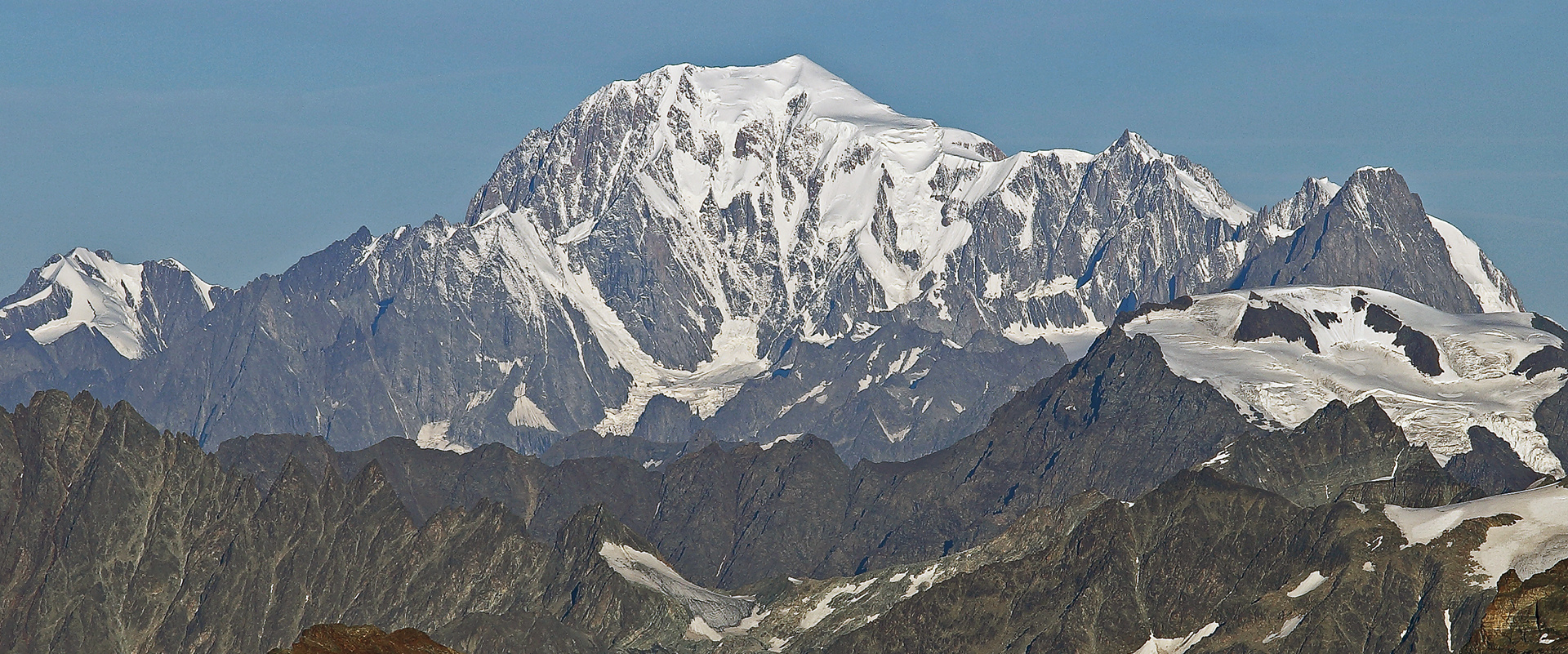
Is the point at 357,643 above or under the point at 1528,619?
above

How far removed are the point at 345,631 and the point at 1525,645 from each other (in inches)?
2158

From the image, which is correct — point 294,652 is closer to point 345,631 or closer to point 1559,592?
point 345,631

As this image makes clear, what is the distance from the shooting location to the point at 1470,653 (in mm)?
119000

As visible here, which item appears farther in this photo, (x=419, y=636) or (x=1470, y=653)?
(x=419, y=636)

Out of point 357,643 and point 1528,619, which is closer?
point 1528,619

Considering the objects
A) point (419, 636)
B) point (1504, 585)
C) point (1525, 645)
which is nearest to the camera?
point (1525, 645)

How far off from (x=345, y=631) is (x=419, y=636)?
20.2ft

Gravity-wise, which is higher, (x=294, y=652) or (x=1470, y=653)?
(x=294, y=652)

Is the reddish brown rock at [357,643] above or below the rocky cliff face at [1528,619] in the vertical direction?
above

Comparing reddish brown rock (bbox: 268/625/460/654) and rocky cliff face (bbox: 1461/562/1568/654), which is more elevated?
reddish brown rock (bbox: 268/625/460/654)

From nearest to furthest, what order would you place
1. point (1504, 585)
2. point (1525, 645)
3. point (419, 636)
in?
point (1525, 645)
point (1504, 585)
point (419, 636)

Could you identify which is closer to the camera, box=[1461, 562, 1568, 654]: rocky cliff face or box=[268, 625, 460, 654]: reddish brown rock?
box=[1461, 562, 1568, 654]: rocky cliff face

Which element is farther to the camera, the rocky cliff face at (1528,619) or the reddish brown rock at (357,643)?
the reddish brown rock at (357,643)

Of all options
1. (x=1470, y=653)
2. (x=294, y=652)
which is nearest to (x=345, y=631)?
(x=294, y=652)
